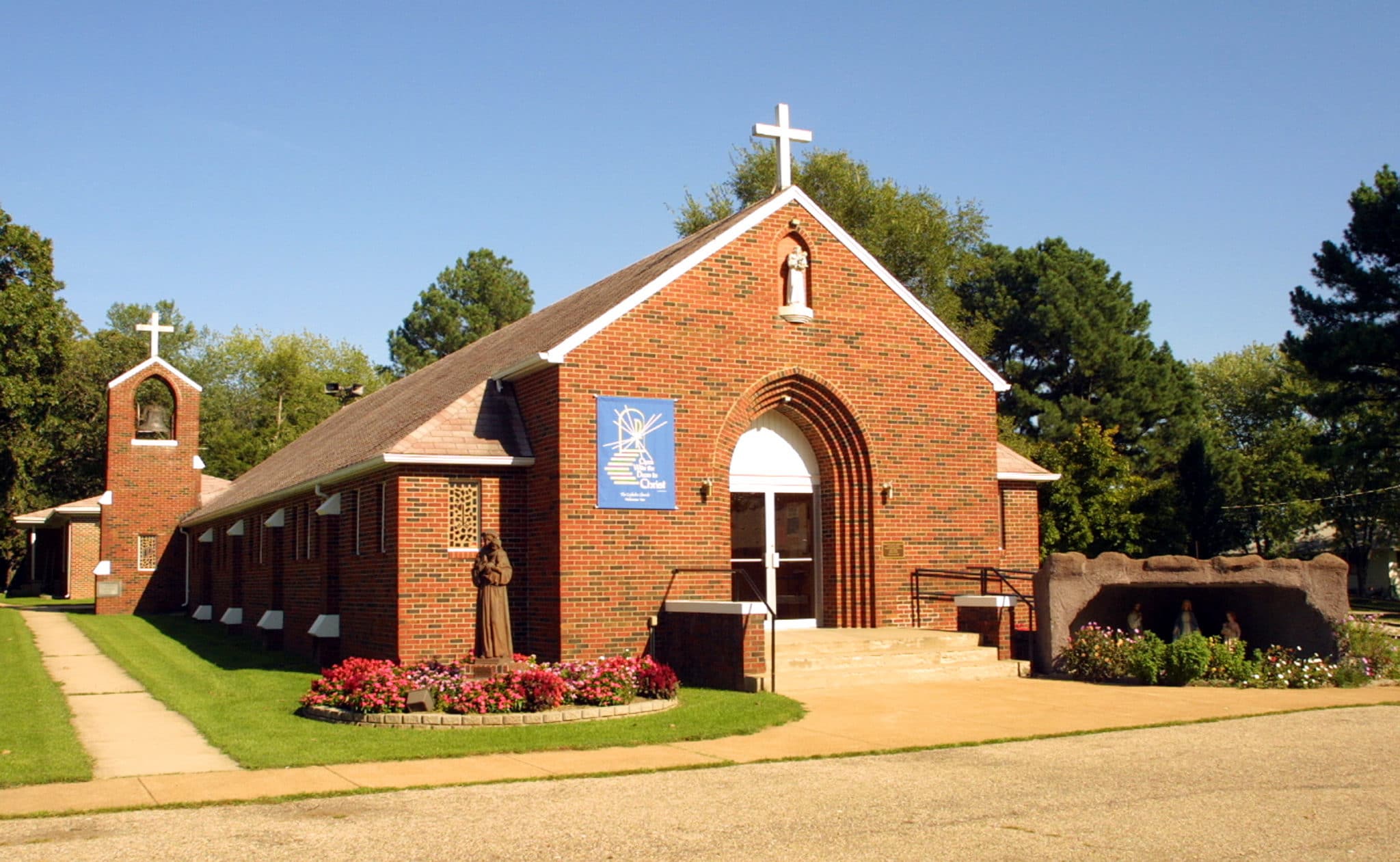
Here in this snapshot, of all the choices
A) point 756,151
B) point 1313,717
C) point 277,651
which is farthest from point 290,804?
point 756,151

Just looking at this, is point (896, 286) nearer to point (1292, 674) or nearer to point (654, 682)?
point (1292, 674)

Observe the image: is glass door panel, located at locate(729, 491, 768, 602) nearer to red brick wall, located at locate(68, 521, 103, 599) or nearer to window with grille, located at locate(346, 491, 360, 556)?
window with grille, located at locate(346, 491, 360, 556)

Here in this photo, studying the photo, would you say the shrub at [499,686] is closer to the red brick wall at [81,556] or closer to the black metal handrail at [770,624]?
the black metal handrail at [770,624]

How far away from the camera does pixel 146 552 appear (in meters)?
34.7

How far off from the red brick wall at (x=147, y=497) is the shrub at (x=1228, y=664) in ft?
87.1

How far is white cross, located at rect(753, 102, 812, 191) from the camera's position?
19375mm

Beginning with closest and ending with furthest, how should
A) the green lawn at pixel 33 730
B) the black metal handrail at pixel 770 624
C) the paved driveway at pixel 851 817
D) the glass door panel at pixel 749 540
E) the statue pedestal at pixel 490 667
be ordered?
the paved driveway at pixel 851 817, the green lawn at pixel 33 730, the statue pedestal at pixel 490 667, the black metal handrail at pixel 770 624, the glass door panel at pixel 749 540

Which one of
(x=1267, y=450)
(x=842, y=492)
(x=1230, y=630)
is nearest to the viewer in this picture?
(x=1230, y=630)

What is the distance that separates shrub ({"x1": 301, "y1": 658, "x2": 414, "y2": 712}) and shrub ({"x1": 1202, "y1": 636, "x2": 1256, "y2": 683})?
33.7 feet

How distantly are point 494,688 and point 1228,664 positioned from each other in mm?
9589

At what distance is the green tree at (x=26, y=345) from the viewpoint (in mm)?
34062

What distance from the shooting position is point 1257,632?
1812 centimetres

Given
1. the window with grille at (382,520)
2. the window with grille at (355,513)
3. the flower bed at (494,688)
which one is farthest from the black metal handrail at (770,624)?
the window with grille at (355,513)

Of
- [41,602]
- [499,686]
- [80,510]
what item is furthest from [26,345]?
[499,686]
